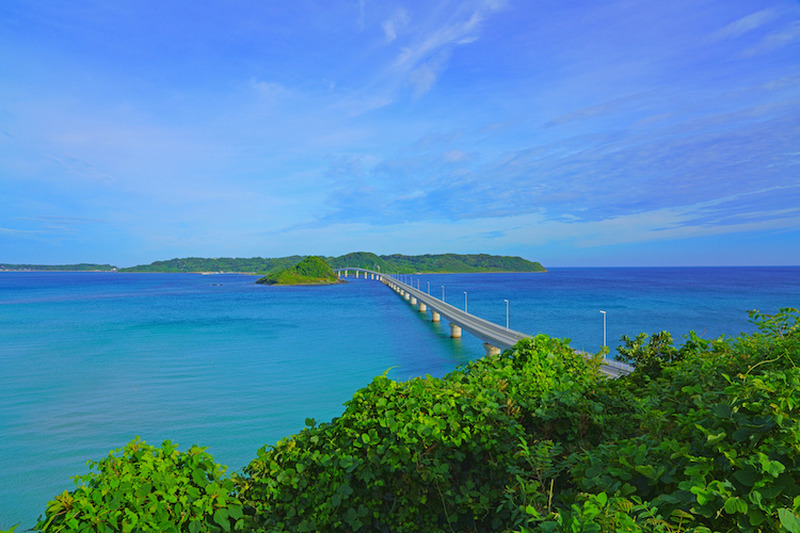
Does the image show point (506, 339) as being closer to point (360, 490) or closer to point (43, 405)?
point (360, 490)

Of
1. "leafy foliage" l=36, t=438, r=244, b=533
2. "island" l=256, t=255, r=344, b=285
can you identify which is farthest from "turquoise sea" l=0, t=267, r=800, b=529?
"island" l=256, t=255, r=344, b=285

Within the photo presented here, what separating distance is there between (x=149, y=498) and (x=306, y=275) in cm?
17186

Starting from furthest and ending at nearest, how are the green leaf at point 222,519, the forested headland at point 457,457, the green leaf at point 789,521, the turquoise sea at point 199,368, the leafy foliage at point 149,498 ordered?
the turquoise sea at point 199,368 → the green leaf at point 222,519 → the leafy foliage at point 149,498 → the forested headland at point 457,457 → the green leaf at point 789,521

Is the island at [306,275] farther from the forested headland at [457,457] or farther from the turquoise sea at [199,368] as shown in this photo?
the forested headland at [457,457]

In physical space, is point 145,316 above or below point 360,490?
below

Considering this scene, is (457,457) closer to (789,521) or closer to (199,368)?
(789,521)

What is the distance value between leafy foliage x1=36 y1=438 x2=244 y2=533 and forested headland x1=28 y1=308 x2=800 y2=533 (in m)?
0.01

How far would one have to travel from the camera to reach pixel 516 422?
4.25 m

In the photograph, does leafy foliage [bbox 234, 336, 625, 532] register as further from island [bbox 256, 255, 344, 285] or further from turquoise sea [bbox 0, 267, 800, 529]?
island [bbox 256, 255, 344, 285]

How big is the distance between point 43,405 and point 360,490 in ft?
104

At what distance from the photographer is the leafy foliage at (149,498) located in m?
3.27

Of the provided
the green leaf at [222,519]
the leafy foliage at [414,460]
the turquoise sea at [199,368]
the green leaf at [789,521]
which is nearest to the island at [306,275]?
the turquoise sea at [199,368]

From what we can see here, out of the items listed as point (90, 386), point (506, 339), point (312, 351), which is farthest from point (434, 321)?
point (90, 386)

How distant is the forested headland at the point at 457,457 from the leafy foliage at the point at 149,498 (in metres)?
0.01
